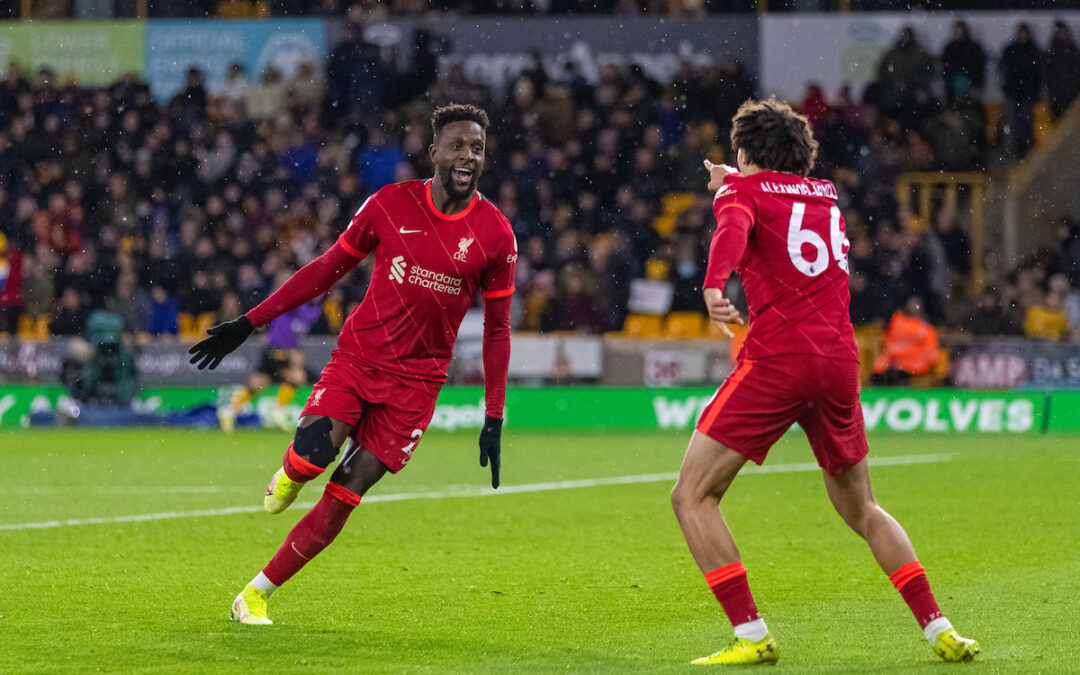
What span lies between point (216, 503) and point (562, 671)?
257 inches

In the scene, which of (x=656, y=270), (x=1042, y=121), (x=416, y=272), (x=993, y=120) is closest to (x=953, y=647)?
(x=416, y=272)

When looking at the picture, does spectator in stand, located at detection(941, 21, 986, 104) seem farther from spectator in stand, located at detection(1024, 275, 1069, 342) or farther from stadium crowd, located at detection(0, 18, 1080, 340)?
spectator in stand, located at detection(1024, 275, 1069, 342)

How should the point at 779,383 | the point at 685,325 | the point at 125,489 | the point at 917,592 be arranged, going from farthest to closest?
the point at 685,325 < the point at 125,489 < the point at 917,592 < the point at 779,383

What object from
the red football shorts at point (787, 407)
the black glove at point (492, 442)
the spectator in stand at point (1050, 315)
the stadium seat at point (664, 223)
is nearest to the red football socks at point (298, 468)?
the black glove at point (492, 442)

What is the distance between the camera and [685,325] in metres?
20.4

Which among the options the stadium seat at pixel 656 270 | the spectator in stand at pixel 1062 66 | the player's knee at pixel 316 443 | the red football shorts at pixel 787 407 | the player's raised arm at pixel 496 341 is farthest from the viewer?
the spectator in stand at pixel 1062 66

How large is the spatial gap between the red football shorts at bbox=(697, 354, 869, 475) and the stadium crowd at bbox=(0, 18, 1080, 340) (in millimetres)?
14560

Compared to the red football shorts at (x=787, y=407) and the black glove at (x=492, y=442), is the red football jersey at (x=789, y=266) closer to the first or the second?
the red football shorts at (x=787, y=407)

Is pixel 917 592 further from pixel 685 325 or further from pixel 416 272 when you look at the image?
pixel 685 325

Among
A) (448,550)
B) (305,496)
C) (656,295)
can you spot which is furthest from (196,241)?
(448,550)

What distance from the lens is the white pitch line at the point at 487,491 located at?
33.9 ft

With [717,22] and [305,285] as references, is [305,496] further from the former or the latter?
[717,22]

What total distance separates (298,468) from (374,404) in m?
0.44

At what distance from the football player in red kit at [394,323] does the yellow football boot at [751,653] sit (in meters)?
1.38
